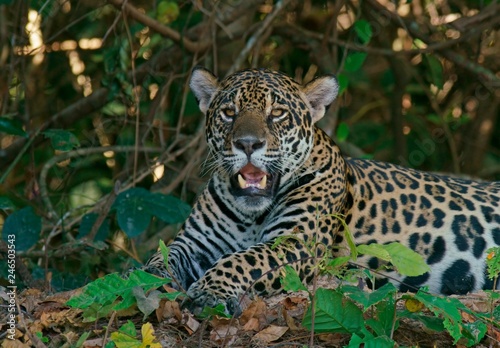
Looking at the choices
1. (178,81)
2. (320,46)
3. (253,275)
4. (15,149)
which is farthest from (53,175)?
(253,275)

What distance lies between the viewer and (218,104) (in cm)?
693

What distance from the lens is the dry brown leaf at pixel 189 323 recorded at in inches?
202

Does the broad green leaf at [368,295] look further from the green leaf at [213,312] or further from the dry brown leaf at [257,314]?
the green leaf at [213,312]

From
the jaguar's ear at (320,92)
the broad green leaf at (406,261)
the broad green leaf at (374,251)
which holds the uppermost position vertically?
the jaguar's ear at (320,92)

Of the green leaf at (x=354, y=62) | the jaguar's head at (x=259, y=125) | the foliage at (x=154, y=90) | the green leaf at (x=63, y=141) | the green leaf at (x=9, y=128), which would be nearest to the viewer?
the jaguar's head at (x=259, y=125)

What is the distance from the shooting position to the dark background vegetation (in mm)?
9016

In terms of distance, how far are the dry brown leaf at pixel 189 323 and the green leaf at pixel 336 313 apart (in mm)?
623

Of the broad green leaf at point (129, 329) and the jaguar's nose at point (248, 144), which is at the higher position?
the jaguar's nose at point (248, 144)

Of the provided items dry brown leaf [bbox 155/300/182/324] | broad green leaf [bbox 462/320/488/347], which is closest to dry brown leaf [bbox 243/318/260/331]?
dry brown leaf [bbox 155/300/182/324]

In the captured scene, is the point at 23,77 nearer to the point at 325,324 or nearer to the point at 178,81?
the point at 178,81

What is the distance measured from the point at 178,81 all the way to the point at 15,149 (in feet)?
5.75

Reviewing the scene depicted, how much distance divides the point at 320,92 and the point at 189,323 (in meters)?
2.59

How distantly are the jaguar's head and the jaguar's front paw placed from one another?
1021 mm

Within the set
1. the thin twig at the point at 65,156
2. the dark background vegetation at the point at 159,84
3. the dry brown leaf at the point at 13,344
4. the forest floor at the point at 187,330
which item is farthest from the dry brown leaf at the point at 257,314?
the thin twig at the point at 65,156
